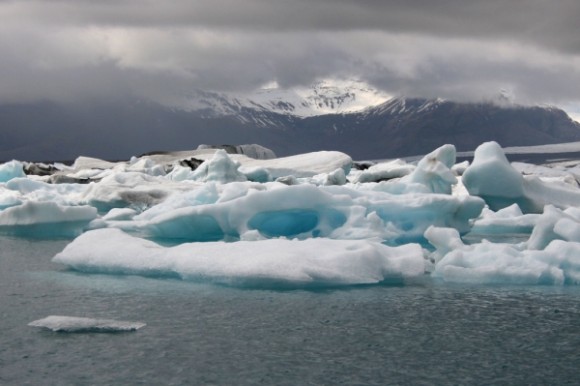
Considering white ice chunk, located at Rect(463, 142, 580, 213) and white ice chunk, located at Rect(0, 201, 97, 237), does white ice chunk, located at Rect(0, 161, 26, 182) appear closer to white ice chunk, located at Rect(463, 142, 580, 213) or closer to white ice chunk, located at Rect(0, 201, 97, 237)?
white ice chunk, located at Rect(0, 201, 97, 237)

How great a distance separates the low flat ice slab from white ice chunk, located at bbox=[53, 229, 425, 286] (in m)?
2.09

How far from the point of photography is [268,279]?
9.58 metres

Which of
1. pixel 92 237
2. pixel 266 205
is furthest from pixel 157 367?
pixel 266 205

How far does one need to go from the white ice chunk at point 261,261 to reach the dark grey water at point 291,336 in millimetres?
189

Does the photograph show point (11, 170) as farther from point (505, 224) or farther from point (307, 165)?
point (505, 224)

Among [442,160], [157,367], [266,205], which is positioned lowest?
[157,367]

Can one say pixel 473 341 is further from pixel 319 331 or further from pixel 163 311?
pixel 163 311

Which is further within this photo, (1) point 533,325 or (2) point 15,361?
(1) point 533,325

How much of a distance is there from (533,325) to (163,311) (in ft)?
12.6

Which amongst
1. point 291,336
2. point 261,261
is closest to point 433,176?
point 261,261

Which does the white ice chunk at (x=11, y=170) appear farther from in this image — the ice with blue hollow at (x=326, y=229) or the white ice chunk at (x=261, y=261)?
the white ice chunk at (x=261, y=261)

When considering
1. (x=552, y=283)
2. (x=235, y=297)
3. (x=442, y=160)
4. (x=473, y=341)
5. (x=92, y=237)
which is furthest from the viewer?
(x=442, y=160)

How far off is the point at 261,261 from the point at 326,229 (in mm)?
4609

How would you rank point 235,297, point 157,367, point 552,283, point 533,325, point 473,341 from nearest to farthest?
1. point 157,367
2. point 473,341
3. point 533,325
4. point 235,297
5. point 552,283
